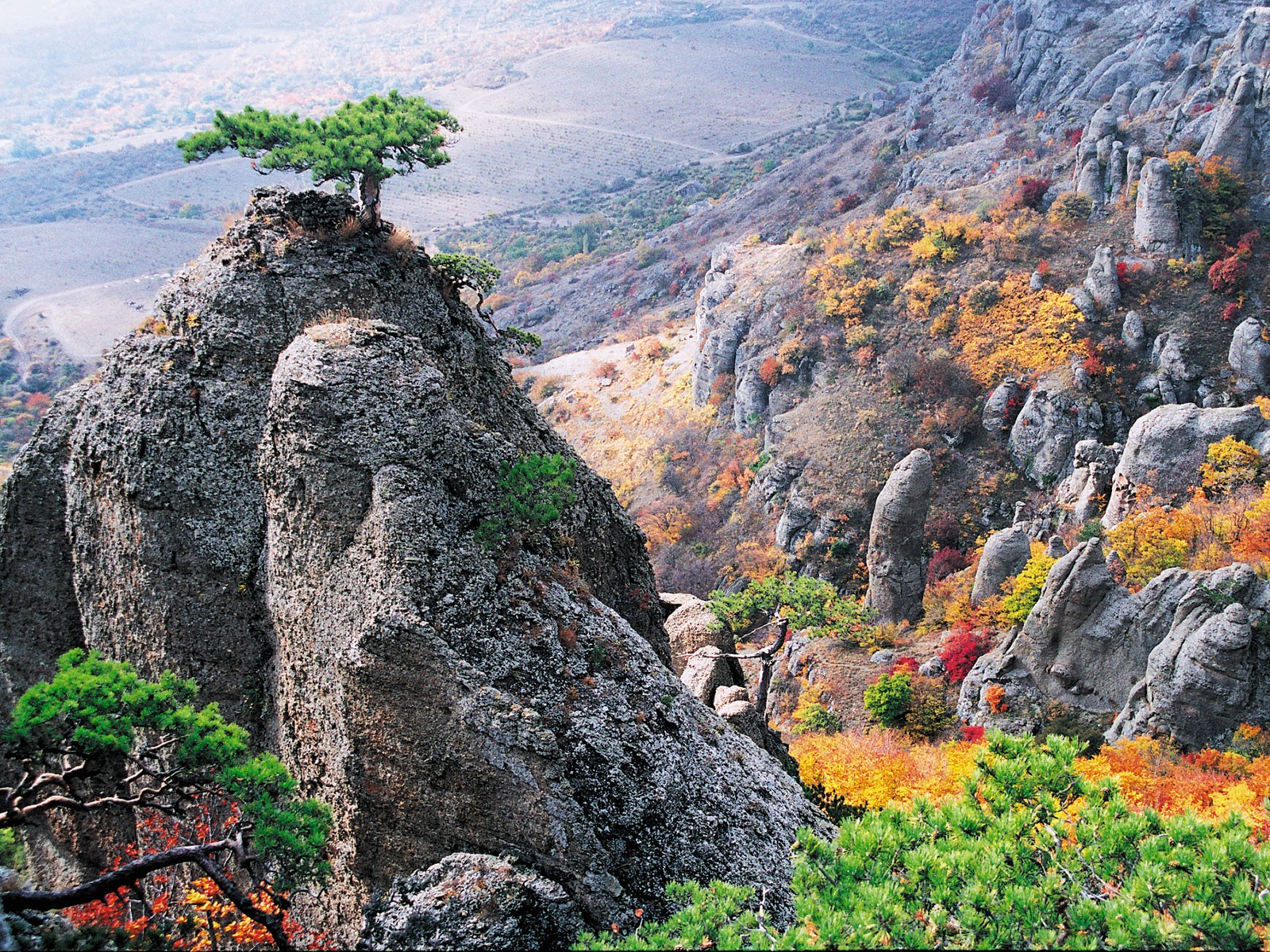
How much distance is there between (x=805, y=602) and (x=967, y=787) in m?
23.0

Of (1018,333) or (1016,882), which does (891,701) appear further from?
(1018,333)

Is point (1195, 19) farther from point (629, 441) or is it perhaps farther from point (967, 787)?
point (967, 787)

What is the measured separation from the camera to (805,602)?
33469 mm

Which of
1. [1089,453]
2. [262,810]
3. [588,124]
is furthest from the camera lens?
[588,124]

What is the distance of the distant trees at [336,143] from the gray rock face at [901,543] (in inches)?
1038

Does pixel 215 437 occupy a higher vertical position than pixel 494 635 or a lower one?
higher

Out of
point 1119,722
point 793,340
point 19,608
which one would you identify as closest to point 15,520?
point 19,608

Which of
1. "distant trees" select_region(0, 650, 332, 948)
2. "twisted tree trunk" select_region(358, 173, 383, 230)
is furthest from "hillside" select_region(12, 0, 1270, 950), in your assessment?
"distant trees" select_region(0, 650, 332, 948)

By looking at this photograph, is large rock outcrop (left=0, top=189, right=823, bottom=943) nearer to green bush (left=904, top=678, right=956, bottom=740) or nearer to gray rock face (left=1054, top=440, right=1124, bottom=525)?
green bush (left=904, top=678, right=956, bottom=740)

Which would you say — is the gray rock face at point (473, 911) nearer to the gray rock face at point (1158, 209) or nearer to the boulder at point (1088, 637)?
the boulder at point (1088, 637)

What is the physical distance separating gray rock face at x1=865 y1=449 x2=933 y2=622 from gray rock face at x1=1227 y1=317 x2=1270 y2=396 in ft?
58.4

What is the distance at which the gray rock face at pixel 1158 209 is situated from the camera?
150ft

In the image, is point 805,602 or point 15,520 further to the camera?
point 805,602

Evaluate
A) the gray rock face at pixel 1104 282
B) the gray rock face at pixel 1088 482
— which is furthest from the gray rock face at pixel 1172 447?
the gray rock face at pixel 1104 282
